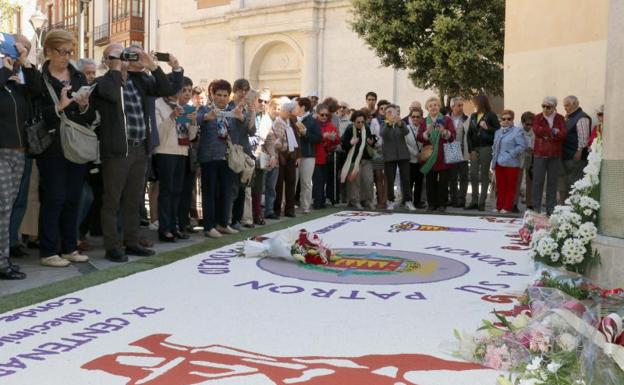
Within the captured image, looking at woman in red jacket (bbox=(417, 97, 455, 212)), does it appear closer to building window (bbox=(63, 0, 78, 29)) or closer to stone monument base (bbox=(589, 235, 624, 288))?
stone monument base (bbox=(589, 235, 624, 288))

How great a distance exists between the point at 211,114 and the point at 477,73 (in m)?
13.4

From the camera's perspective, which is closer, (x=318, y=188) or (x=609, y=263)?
(x=609, y=263)

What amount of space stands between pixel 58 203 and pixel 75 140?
573 mm

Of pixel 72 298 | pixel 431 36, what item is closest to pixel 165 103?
pixel 72 298

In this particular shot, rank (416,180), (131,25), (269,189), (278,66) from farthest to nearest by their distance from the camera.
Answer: (131,25), (278,66), (416,180), (269,189)

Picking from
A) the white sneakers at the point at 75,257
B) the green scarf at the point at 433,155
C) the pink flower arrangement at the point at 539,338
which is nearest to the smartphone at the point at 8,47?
the white sneakers at the point at 75,257

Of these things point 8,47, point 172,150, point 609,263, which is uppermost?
point 8,47

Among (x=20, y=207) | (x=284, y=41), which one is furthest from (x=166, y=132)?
(x=284, y=41)

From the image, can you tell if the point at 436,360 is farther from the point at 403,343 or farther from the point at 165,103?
the point at 165,103

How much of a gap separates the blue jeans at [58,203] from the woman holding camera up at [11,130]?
1.27ft

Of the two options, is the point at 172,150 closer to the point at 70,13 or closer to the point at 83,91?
the point at 83,91

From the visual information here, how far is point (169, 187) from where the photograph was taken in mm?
7453

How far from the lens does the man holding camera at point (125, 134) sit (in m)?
6.19

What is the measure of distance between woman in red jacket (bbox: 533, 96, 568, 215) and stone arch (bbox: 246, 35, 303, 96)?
60.3 feet
